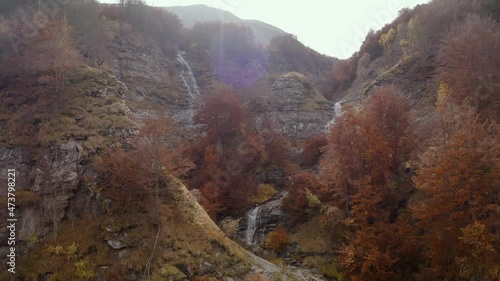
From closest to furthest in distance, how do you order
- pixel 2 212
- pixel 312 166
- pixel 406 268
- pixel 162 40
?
pixel 2 212
pixel 406 268
pixel 312 166
pixel 162 40

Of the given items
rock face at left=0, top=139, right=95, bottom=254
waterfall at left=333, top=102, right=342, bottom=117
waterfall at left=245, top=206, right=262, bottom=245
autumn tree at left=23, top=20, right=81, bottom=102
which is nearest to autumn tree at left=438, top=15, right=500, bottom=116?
waterfall at left=245, top=206, right=262, bottom=245

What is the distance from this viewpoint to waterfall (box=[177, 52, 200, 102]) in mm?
53694

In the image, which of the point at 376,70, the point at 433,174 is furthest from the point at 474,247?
the point at 376,70

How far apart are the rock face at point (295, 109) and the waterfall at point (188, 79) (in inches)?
445

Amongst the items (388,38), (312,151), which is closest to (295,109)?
(312,151)

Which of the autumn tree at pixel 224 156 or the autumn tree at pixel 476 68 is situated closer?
the autumn tree at pixel 476 68

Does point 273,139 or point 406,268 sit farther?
point 273,139

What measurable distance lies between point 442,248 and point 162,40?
186ft

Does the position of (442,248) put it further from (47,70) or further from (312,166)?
(47,70)

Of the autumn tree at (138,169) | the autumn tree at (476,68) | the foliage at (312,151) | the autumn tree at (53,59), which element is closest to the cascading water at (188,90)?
the foliage at (312,151)

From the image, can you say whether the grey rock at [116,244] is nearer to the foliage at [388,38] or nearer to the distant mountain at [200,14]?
the foliage at [388,38]

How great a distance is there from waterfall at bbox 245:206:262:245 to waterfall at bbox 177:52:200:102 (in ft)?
84.1

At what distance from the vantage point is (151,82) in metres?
50.5

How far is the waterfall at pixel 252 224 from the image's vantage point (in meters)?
29.6
